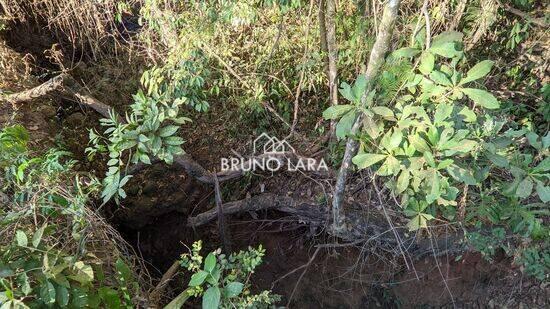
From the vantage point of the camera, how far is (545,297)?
Answer: 2797mm

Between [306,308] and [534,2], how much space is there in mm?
2901

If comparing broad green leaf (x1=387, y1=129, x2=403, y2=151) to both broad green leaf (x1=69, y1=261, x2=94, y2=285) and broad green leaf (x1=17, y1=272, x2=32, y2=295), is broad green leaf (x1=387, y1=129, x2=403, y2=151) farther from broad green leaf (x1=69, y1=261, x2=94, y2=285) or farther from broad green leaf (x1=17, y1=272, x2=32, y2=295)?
broad green leaf (x1=17, y1=272, x2=32, y2=295)

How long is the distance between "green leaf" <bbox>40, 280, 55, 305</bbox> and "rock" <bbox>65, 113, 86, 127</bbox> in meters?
2.23

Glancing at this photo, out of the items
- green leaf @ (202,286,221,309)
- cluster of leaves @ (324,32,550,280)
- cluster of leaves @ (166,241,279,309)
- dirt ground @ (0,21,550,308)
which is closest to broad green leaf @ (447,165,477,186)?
cluster of leaves @ (324,32,550,280)

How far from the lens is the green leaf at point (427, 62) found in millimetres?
1518

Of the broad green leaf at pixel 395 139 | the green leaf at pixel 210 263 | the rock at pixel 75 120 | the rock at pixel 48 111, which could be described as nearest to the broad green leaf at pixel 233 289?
the green leaf at pixel 210 263

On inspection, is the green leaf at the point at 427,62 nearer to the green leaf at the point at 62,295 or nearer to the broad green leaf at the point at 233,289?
the broad green leaf at the point at 233,289

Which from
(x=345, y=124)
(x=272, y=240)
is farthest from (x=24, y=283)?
(x=272, y=240)

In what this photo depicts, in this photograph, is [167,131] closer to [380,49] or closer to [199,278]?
[199,278]

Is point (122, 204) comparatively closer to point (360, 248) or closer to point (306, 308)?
point (306, 308)

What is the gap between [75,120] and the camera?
Result: 11.3ft

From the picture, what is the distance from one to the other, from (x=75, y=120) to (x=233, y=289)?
8.04 ft

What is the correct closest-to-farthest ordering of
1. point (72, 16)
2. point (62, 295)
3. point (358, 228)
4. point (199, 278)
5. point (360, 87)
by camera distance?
point (62, 295) → point (360, 87) → point (199, 278) → point (358, 228) → point (72, 16)

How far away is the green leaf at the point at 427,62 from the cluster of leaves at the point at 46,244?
1.55 metres
